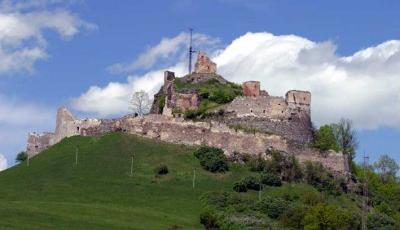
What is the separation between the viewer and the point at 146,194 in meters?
90.4

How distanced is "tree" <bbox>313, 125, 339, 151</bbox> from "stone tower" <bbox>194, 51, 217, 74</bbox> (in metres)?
16.3

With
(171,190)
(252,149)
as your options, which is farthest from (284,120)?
(171,190)

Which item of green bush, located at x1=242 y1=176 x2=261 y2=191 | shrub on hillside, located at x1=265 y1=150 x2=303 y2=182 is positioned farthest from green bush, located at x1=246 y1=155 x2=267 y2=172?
green bush, located at x1=242 y1=176 x2=261 y2=191

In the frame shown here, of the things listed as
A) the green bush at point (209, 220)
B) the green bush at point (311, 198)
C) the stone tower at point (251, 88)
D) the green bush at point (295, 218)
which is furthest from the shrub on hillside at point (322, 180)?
the green bush at point (209, 220)

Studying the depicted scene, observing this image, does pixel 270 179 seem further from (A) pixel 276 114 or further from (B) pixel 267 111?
(B) pixel 267 111

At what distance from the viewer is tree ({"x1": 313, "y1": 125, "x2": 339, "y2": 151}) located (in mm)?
110919

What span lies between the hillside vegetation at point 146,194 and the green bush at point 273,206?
93 millimetres

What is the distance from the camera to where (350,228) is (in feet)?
279

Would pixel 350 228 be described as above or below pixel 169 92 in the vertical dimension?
below

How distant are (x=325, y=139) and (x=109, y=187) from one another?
1387 inches

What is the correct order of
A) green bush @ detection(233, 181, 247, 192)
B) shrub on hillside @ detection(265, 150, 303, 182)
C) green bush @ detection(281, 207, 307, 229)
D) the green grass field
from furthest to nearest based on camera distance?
shrub on hillside @ detection(265, 150, 303, 182)
green bush @ detection(233, 181, 247, 192)
green bush @ detection(281, 207, 307, 229)
the green grass field

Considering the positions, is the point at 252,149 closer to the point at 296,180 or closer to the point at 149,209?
the point at 296,180

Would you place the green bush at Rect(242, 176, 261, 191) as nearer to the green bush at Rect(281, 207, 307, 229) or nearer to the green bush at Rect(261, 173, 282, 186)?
the green bush at Rect(261, 173, 282, 186)

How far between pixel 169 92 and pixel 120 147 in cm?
1534
